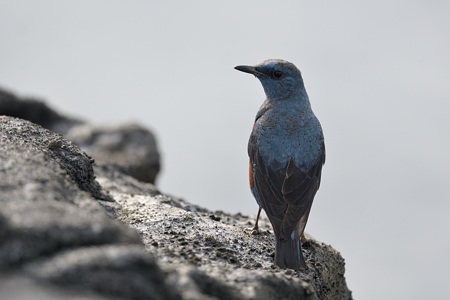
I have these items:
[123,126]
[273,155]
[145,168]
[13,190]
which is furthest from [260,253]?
Answer: [123,126]

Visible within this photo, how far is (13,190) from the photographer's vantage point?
14.2ft

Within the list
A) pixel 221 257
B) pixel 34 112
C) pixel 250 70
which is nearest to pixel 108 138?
pixel 34 112

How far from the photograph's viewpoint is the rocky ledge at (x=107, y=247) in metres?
3.67

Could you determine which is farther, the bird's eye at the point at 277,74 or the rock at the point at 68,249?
the bird's eye at the point at 277,74

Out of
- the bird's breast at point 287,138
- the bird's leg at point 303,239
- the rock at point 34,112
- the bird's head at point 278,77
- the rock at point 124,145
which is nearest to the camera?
the bird's leg at point 303,239

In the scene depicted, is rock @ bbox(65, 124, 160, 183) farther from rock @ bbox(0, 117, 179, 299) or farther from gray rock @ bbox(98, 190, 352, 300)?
rock @ bbox(0, 117, 179, 299)

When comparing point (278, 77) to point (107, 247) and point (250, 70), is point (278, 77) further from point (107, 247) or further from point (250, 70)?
point (107, 247)

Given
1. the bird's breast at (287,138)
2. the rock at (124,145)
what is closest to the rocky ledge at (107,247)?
the bird's breast at (287,138)

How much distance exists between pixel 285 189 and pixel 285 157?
1.31ft

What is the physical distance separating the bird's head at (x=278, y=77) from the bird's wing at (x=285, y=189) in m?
1.07

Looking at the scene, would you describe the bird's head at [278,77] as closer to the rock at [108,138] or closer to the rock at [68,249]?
Answer: the rock at [108,138]

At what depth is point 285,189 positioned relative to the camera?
7.05m

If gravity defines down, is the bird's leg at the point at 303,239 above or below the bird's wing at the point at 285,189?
below

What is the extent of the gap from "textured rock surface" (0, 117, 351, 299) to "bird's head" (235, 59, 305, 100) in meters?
1.80
